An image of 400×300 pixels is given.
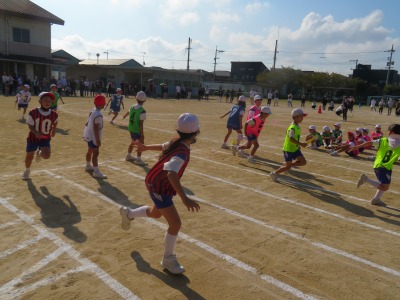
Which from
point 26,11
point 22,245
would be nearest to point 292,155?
point 22,245

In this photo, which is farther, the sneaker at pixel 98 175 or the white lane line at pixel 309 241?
the sneaker at pixel 98 175

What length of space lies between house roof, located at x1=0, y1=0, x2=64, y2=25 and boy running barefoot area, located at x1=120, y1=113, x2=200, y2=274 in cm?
3500

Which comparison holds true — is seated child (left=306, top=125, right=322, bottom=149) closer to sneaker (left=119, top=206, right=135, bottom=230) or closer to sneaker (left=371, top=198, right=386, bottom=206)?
sneaker (left=371, top=198, right=386, bottom=206)

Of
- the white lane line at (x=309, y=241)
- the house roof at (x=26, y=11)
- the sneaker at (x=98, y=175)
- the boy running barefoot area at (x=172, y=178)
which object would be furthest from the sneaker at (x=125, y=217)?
the house roof at (x=26, y=11)

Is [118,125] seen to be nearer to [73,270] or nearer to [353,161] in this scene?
[353,161]

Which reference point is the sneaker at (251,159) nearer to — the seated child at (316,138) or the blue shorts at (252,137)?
the blue shorts at (252,137)

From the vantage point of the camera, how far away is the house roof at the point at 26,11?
31.8m

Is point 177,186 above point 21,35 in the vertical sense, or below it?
below

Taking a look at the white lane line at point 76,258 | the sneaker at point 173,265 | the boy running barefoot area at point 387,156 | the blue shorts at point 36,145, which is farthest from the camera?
the blue shorts at point 36,145

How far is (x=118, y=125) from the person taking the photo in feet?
50.4

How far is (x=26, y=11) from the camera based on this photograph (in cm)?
3316

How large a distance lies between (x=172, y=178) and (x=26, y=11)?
37025 millimetres

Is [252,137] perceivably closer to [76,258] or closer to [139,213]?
[139,213]

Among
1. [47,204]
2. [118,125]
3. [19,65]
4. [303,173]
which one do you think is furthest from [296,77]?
[47,204]
